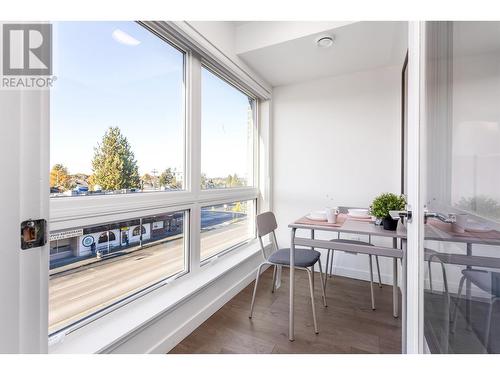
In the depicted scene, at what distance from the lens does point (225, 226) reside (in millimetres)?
2432

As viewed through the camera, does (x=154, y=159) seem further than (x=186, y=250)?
No

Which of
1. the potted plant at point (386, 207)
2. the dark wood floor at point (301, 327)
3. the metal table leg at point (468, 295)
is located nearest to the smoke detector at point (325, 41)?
the potted plant at point (386, 207)

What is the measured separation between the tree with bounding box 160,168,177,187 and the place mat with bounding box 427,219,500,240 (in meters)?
1.58

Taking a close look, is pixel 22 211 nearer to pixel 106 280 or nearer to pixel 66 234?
pixel 66 234

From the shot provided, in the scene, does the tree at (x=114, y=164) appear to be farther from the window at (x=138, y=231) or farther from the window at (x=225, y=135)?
the window at (x=225, y=135)

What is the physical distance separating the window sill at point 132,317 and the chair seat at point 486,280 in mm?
1518

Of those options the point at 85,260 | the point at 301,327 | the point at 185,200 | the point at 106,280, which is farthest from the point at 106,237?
the point at 301,327

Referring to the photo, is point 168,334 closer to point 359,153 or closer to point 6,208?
point 6,208

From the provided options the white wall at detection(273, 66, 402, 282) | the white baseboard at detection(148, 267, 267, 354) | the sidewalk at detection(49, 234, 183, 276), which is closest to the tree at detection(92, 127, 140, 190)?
the sidewalk at detection(49, 234, 183, 276)

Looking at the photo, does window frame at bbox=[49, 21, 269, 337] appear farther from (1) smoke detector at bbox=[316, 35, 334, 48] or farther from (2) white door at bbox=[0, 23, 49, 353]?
(1) smoke detector at bbox=[316, 35, 334, 48]

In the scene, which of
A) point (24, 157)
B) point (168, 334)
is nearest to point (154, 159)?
point (24, 157)
